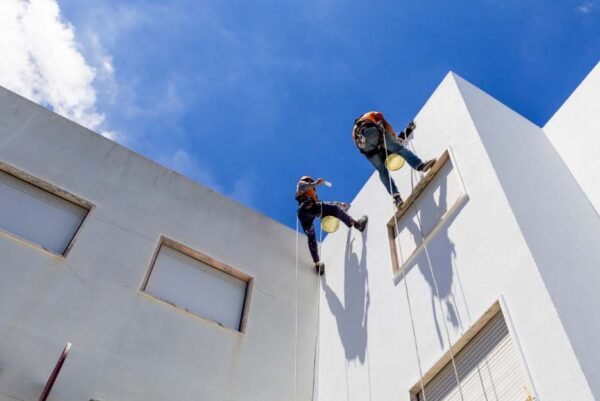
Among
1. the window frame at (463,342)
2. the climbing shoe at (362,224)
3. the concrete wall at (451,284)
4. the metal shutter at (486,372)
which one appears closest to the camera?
the concrete wall at (451,284)

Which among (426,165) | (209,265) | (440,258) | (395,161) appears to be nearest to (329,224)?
(395,161)

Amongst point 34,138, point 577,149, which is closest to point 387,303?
point 577,149

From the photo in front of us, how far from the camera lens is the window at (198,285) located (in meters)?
7.26

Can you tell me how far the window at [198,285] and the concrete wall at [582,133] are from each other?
13.9 ft

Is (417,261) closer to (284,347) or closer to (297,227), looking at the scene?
(284,347)

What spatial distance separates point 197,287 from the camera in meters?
7.55

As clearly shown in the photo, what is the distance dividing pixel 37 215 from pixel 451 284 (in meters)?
4.71

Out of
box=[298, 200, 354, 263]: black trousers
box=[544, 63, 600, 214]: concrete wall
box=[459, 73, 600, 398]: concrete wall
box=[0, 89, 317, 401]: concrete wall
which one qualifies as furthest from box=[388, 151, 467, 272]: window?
box=[0, 89, 317, 401]: concrete wall

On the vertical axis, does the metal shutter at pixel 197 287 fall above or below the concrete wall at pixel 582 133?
below

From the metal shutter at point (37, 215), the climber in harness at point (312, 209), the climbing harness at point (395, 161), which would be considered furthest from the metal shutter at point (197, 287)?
the climbing harness at point (395, 161)

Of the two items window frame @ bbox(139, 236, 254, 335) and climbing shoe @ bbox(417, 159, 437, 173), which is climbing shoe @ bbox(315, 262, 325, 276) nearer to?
window frame @ bbox(139, 236, 254, 335)

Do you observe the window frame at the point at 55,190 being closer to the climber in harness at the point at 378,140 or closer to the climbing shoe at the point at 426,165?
the climber in harness at the point at 378,140

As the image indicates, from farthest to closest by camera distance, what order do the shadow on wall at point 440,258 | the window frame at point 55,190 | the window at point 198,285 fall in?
1. the window at point 198,285
2. the window frame at point 55,190
3. the shadow on wall at point 440,258

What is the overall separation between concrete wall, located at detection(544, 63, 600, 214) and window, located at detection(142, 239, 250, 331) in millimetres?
4246
